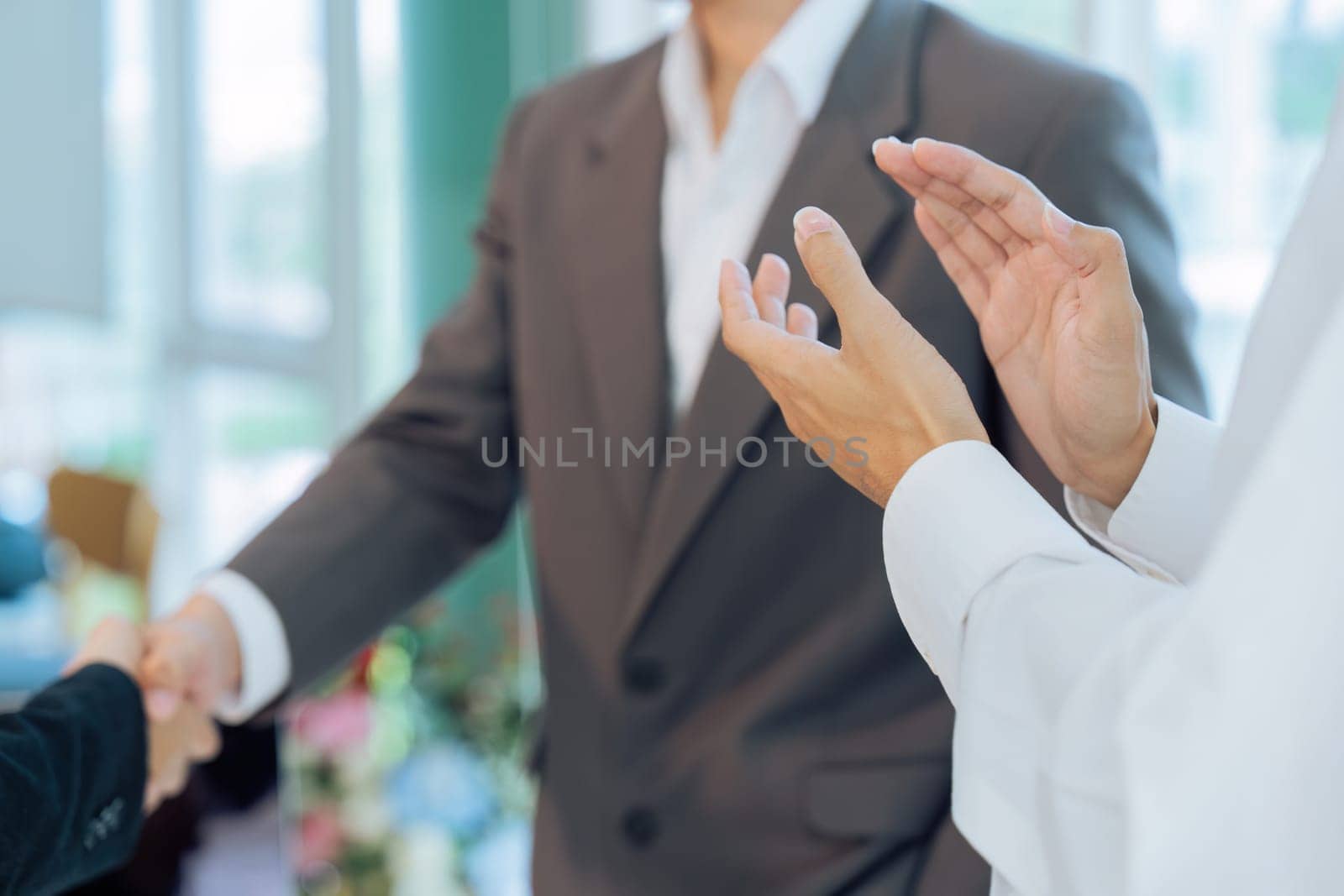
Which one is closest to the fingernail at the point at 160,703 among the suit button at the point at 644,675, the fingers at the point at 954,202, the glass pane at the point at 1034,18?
the suit button at the point at 644,675

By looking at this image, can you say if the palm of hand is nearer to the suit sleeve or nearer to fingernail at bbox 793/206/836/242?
fingernail at bbox 793/206/836/242

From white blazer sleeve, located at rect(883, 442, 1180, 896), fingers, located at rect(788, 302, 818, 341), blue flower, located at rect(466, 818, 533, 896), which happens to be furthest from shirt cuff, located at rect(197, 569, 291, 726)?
blue flower, located at rect(466, 818, 533, 896)

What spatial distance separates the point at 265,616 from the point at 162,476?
2.97 metres

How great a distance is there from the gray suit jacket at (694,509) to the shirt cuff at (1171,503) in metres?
0.08

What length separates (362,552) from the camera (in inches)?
43.3

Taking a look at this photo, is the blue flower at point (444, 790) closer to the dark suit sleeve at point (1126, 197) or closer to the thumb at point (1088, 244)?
the dark suit sleeve at point (1126, 197)

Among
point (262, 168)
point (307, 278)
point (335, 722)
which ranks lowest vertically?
point (335, 722)

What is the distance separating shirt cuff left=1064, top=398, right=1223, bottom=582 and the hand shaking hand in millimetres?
645

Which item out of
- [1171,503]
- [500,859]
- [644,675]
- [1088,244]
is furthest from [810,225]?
[500,859]

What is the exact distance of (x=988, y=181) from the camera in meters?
0.60

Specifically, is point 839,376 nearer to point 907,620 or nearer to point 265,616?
point 907,620

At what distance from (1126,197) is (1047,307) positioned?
20cm

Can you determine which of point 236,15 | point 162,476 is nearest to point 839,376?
point 236,15

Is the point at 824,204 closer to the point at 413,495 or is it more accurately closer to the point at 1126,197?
the point at 1126,197
